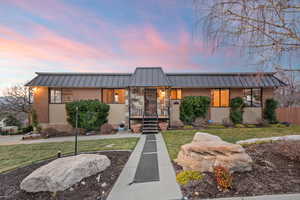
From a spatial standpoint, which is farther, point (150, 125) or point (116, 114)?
point (116, 114)

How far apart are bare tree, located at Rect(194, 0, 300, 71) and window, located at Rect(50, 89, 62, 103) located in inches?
476

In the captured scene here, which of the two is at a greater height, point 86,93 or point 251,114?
point 86,93

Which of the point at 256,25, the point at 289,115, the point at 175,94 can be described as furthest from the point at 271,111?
the point at 256,25

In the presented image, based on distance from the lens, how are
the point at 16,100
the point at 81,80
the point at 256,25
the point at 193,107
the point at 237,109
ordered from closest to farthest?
the point at 256,25
the point at 193,107
the point at 237,109
the point at 81,80
the point at 16,100

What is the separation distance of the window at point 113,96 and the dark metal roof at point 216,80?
4.61 metres

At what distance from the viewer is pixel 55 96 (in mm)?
11008

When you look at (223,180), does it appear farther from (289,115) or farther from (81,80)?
(289,115)

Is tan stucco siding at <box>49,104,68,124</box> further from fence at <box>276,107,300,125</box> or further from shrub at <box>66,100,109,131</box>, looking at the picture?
fence at <box>276,107,300,125</box>

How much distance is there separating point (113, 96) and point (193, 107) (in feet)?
22.9

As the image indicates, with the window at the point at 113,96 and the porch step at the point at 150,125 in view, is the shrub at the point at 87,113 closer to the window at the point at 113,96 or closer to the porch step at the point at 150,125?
the window at the point at 113,96

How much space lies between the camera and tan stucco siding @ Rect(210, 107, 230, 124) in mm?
11375

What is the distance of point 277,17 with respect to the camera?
112 inches

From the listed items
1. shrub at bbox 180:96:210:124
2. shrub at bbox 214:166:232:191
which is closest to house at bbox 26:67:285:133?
shrub at bbox 180:96:210:124

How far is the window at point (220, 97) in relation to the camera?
1166 cm
